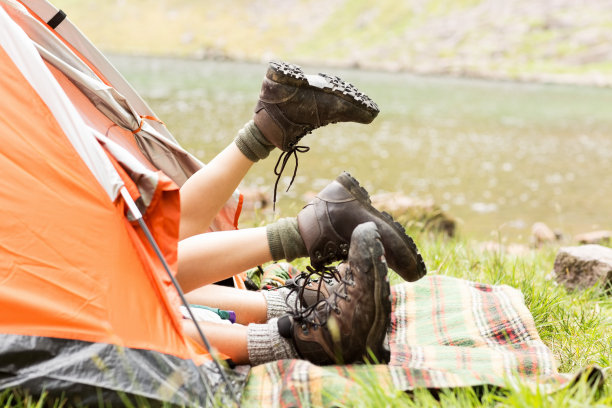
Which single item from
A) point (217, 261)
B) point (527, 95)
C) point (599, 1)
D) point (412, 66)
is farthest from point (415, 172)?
point (599, 1)

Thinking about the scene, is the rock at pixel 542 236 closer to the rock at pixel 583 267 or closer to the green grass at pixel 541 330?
the green grass at pixel 541 330

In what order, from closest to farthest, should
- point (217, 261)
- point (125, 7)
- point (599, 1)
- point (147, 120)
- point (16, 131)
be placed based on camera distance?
1. point (16, 131)
2. point (217, 261)
3. point (147, 120)
4. point (599, 1)
5. point (125, 7)

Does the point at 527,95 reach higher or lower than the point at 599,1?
higher

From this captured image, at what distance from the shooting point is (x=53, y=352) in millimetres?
1913

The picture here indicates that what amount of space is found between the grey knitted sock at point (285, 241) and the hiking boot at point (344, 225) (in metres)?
0.03

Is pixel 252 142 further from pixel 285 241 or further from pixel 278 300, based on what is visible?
pixel 278 300

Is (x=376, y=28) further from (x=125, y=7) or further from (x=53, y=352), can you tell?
(x=53, y=352)

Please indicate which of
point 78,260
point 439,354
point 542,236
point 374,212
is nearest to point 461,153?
point 542,236

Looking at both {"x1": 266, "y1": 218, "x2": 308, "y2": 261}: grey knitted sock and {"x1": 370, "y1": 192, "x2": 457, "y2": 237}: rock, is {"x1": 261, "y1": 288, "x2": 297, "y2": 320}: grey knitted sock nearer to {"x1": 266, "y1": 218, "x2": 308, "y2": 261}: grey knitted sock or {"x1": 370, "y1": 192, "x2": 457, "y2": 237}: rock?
{"x1": 266, "y1": 218, "x2": 308, "y2": 261}: grey knitted sock

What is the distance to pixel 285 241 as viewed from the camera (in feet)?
7.28

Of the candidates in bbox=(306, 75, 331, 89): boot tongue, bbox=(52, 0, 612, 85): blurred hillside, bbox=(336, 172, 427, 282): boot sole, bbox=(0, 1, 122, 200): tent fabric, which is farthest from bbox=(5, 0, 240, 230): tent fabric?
bbox=(52, 0, 612, 85): blurred hillside

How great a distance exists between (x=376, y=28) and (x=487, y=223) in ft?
176

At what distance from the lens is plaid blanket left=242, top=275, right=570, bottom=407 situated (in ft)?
6.36

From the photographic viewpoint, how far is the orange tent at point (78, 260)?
1.89m
